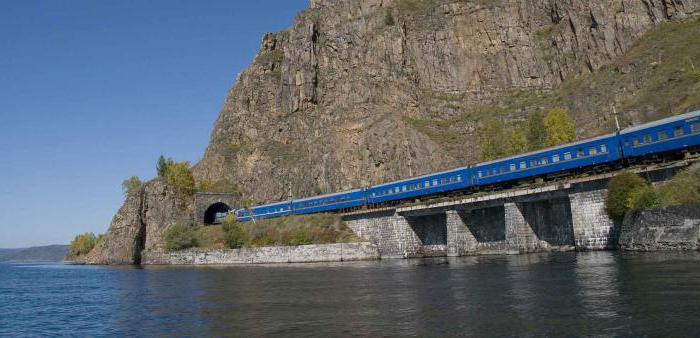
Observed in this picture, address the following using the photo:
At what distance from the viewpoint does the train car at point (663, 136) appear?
3866cm

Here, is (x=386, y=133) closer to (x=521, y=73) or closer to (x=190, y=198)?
(x=521, y=73)

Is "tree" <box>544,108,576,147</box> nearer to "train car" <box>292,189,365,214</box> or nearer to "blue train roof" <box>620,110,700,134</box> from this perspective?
"train car" <box>292,189,365,214</box>

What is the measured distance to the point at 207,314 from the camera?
85.0 feet

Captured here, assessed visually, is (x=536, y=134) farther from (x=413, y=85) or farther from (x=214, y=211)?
(x=214, y=211)

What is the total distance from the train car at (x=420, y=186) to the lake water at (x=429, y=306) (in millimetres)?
19492

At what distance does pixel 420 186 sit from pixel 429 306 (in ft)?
132

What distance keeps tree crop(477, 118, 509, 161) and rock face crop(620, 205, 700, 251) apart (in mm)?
51192

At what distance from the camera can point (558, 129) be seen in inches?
3369

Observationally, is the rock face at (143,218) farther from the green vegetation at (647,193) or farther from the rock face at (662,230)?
the rock face at (662,230)

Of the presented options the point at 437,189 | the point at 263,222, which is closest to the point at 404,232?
the point at 437,189

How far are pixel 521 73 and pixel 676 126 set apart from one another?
8277cm

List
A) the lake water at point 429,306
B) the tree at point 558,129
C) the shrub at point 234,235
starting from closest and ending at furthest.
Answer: the lake water at point 429,306 → the shrub at point 234,235 → the tree at point 558,129

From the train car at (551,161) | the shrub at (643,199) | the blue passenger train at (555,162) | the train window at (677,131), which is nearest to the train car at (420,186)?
the blue passenger train at (555,162)

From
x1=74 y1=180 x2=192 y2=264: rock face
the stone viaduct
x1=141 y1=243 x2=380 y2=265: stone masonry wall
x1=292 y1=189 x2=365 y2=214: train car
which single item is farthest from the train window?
x1=74 y1=180 x2=192 y2=264: rock face
